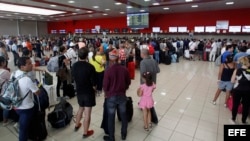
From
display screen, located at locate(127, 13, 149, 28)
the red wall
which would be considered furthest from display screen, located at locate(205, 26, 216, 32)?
display screen, located at locate(127, 13, 149, 28)

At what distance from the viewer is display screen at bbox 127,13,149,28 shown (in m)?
12.8

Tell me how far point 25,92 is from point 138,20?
1175cm

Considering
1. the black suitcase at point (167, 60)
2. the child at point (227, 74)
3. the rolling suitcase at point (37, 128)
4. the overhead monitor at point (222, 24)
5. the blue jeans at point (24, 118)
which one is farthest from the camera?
the overhead monitor at point (222, 24)

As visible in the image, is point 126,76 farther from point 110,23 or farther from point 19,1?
point 110,23

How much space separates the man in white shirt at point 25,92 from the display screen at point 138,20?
11.5 meters

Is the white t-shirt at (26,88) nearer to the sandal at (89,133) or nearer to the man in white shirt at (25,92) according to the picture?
the man in white shirt at (25,92)

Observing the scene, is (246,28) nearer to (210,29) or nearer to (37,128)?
(210,29)

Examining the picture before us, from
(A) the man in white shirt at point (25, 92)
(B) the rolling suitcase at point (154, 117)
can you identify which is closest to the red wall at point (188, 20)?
(B) the rolling suitcase at point (154, 117)

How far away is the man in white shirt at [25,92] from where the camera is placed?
7.30ft

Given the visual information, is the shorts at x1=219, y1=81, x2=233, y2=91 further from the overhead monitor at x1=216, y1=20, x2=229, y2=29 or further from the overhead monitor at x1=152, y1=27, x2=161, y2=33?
the overhead monitor at x1=152, y1=27, x2=161, y2=33

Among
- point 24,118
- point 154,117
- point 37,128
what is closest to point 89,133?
point 37,128

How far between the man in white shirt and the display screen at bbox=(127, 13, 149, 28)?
37.6 feet

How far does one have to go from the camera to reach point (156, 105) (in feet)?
14.1

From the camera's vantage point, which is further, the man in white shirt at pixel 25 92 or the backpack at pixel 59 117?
the backpack at pixel 59 117
